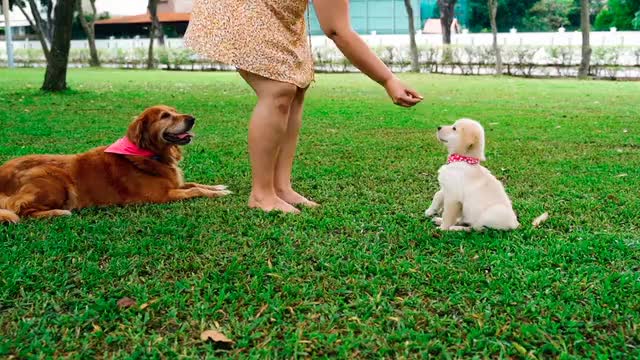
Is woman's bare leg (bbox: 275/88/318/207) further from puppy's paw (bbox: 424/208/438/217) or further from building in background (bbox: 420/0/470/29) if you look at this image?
building in background (bbox: 420/0/470/29)

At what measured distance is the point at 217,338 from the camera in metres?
2.28

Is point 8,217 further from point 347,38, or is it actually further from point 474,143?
point 474,143

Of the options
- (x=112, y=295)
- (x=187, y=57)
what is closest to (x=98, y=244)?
(x=112, y=295)

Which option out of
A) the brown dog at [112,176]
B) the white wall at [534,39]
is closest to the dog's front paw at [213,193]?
the brown dog at [112,176]

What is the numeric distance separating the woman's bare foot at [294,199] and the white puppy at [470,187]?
3.18 feet

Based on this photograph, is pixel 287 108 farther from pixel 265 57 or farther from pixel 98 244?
pixel 98 244

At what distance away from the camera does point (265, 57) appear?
3.74 metres

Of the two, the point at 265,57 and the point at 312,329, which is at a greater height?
the point at 265,57

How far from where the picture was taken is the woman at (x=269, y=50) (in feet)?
12.0

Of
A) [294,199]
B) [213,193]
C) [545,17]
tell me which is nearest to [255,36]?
[294,199]

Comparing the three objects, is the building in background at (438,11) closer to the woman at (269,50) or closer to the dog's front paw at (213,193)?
the dog's front paw at (213,193)

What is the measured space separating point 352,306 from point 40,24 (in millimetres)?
33423

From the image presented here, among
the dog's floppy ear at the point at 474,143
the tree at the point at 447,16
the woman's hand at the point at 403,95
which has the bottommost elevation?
the dog's floppy ear at the point at 474,143

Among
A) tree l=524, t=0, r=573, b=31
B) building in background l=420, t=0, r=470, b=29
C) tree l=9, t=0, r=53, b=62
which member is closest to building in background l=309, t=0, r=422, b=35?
building in background l=420, t=0, r=470, b=29
